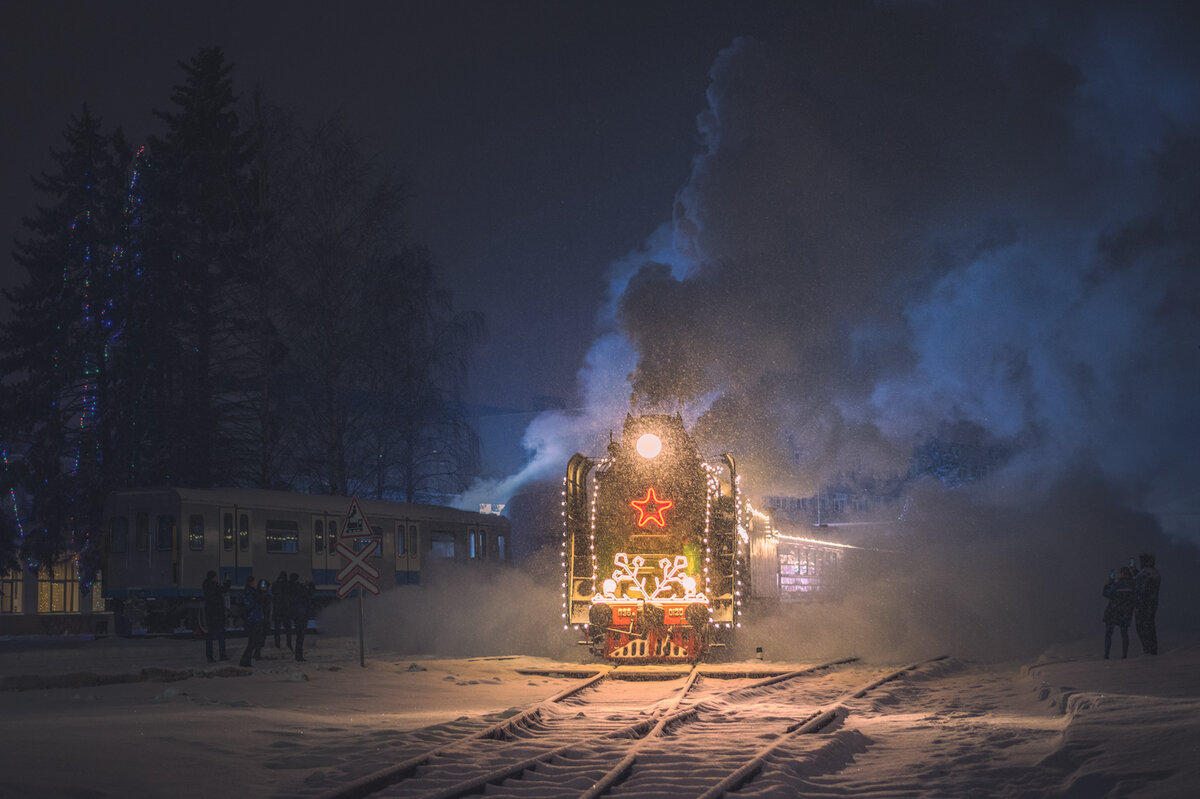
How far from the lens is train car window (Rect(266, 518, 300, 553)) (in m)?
26.8

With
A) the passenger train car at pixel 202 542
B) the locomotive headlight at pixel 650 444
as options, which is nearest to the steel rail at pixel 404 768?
the locomotive headlight at pixel 650 444

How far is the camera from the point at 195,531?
83.4ft

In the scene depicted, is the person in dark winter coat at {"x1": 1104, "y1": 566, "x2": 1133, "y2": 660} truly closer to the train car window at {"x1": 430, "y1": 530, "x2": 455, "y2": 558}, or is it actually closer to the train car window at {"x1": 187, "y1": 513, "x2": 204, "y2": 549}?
the train car window at {"x1": 187, "y1": 513, "x2": 204, "y2": 549}

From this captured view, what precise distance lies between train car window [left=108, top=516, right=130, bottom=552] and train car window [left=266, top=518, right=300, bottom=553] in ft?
10.5

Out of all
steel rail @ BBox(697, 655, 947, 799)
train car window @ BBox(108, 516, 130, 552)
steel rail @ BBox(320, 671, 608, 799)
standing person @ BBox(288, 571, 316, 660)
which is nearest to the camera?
steel rail @ BBox(320, 671, 608, 799)

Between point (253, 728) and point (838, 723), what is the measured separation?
5835 millimetres

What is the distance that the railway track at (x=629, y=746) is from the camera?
797cm

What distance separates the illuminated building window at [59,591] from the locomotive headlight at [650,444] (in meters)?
25.3

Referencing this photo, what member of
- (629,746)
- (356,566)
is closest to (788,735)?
(629,746)

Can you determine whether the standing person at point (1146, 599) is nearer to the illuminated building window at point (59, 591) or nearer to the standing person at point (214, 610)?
the standing person at point (214, 610)

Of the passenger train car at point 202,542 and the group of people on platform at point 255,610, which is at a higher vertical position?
the passenger train car at point 202,542

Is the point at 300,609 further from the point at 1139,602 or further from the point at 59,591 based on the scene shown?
the point at 59,591

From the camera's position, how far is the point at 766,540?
26.7 meters

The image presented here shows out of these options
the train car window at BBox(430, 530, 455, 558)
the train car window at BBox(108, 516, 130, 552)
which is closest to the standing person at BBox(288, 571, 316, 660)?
the train car window at BBox(108, 516, 130, 552)
